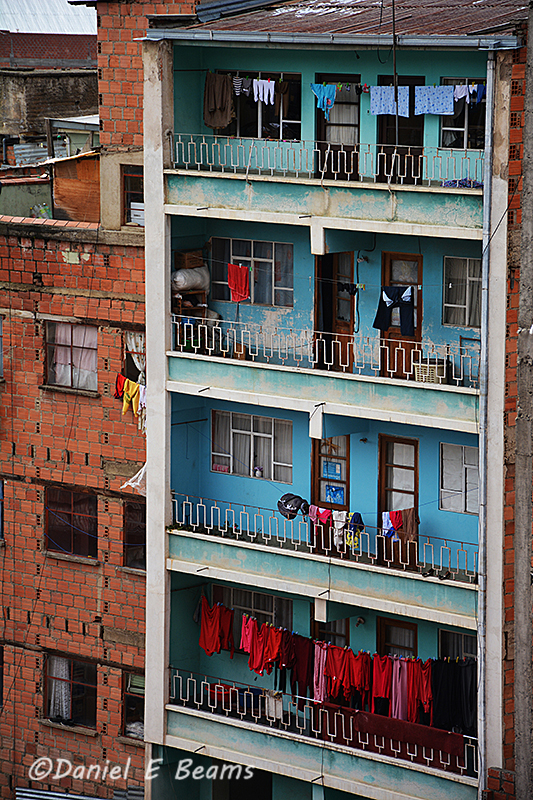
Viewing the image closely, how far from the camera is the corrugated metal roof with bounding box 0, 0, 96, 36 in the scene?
141 ft

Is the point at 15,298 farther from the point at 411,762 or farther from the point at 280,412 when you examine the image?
the point at 411,762

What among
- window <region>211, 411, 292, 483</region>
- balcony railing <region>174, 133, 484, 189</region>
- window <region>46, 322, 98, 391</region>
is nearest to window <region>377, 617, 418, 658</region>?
window <region>211, 411, 292, 483</region>

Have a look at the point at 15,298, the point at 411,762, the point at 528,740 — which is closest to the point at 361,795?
the point at 411,762

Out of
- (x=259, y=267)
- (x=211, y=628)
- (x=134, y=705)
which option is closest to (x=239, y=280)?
(x=259, y=267)

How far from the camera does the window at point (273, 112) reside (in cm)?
2680

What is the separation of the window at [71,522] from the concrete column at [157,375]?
263cm

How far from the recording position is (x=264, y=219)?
26062mm

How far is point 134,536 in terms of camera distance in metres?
30.0

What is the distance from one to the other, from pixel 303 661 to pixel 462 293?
7627mm

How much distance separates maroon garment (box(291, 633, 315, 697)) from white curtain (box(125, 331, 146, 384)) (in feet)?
19.9

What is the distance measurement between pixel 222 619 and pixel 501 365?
27.4 ft

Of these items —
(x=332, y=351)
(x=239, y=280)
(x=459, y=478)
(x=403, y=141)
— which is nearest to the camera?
(x=403, y=141)

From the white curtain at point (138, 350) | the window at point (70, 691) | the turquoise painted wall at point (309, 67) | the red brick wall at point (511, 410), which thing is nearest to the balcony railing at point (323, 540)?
the red brick wall at point (511, 410)

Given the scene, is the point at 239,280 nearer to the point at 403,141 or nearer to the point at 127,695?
the point at 403,141
